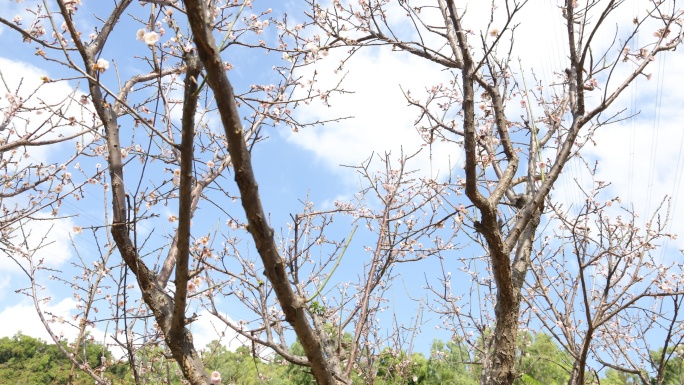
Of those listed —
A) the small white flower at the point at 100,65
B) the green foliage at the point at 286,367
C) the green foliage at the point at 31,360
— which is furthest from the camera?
the green foliage at the point at 31,360

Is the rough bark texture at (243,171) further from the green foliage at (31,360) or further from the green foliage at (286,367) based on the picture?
the green foliage at (31,360)

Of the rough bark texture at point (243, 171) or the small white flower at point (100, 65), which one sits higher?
the small white flower at point (100, 65)

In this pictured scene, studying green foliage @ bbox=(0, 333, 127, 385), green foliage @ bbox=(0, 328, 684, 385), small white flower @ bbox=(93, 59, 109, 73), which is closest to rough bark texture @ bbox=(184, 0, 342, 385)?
green foliage @ bbox=(0, 328, 684, 385)

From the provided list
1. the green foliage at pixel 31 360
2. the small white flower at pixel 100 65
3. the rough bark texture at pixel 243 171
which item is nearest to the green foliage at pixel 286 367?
the green foliage at pixel 31 360

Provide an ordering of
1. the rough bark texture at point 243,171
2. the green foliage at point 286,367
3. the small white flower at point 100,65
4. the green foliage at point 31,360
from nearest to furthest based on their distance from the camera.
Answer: the rough bark texture at point 243,171, the small white flower at point 100,65, the green foliage at point 286,367, the green foliage at point 31,360

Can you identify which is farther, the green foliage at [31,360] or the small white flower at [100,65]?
the green foliage at [31,360]

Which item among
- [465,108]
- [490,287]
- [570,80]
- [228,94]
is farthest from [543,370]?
[228,94]

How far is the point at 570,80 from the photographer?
3.38 metres

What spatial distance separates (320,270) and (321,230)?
43 centimetres

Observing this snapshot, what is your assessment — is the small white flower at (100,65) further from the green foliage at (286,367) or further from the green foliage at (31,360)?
the green foliage at (31,360)

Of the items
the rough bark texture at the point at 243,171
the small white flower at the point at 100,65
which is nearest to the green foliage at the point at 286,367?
the rough bark texture at the point at 243,171

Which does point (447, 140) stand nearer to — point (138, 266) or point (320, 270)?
point (320, 270)

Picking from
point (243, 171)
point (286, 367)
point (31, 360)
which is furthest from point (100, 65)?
point (31, 360)

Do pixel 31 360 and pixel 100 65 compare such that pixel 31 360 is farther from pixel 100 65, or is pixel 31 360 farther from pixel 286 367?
pixel 100 65
